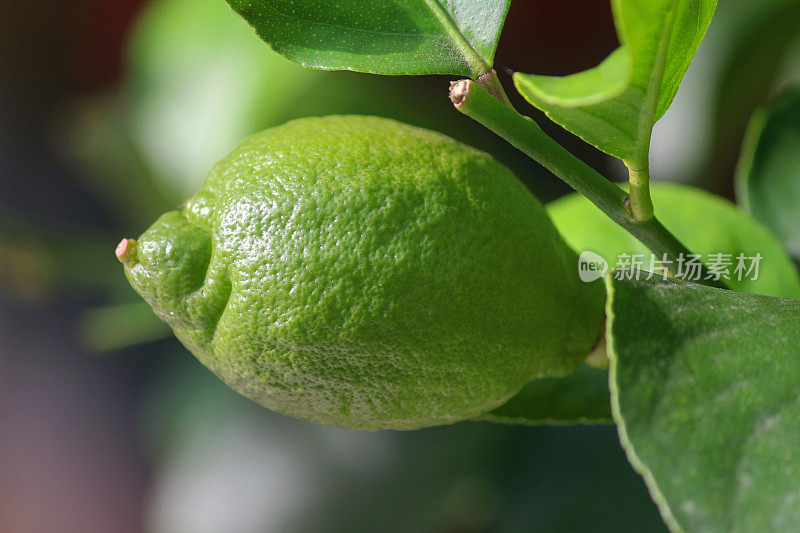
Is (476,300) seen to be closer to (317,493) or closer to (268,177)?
(268,177)

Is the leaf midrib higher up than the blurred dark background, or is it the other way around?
the leaf midrib

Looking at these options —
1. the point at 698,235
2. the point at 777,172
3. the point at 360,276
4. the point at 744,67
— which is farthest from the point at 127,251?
the point at 744,67

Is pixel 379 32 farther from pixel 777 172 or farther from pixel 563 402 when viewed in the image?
pixel 777 172

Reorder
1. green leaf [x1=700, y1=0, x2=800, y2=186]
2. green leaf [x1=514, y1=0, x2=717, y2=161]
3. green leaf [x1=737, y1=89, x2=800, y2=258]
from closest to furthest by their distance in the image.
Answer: green leaf [x1=514, y1=0, x2=717, y2=161] < green leaf [x1=737, y1=89, x2=800, y2=258] < green leaf [x1=700, y1=0, x2=800, y2=186]

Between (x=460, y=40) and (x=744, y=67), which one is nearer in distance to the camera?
(x=460, y=40)

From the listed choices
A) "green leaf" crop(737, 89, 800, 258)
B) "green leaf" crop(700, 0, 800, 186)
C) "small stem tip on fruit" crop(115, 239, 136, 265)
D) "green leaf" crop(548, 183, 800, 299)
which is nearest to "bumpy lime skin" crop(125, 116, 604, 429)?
"small stem tip on fruit" crop(115, 239, 136, 265)

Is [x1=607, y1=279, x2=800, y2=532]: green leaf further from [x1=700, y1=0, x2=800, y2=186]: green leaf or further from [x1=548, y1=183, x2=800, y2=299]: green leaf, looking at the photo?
[x1=700, y1=0, x2=800, y2=186]: green leaf

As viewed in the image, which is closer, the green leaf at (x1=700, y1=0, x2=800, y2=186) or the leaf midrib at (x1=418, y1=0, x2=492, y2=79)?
the leaf midrib at (x1=418, y1=0, x2=492, y2=79)
